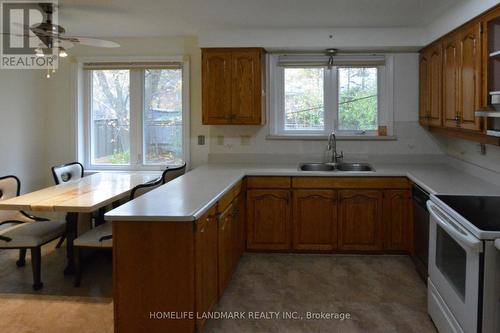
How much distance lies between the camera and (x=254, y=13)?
3.88 m

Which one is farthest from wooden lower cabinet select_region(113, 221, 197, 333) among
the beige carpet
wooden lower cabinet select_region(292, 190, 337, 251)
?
wooden lower cabinet select_region(292, 190, 337, 251)

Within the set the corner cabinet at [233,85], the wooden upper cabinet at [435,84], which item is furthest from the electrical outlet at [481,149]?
the corner cabinet at [233,85]

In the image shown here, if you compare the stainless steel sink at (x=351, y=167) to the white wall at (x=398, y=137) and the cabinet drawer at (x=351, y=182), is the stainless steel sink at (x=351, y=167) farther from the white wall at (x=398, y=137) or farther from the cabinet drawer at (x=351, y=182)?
the cabinet drawer at (x=351, y=182)

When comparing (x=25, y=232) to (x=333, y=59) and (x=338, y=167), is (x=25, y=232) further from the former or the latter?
(x=333, y=59)

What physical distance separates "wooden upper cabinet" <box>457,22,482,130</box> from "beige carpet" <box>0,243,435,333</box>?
4.35 ft

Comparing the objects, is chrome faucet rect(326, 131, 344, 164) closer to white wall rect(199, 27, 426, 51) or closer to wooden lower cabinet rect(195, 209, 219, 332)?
white wall rect(199, 27, 426, 51)

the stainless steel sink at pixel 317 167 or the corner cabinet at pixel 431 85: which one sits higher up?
the corner cabinet at pixel 431 85

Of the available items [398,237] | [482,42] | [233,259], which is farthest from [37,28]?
[398,237]

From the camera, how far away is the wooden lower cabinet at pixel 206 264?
2.56 meters

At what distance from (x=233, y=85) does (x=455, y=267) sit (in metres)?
2.76

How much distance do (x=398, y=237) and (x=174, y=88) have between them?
2811 mm

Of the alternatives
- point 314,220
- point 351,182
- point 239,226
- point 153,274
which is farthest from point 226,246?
point 351,182

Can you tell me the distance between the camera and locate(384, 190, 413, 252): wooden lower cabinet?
4.19m

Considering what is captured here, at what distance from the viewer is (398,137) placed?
4.82 meters
